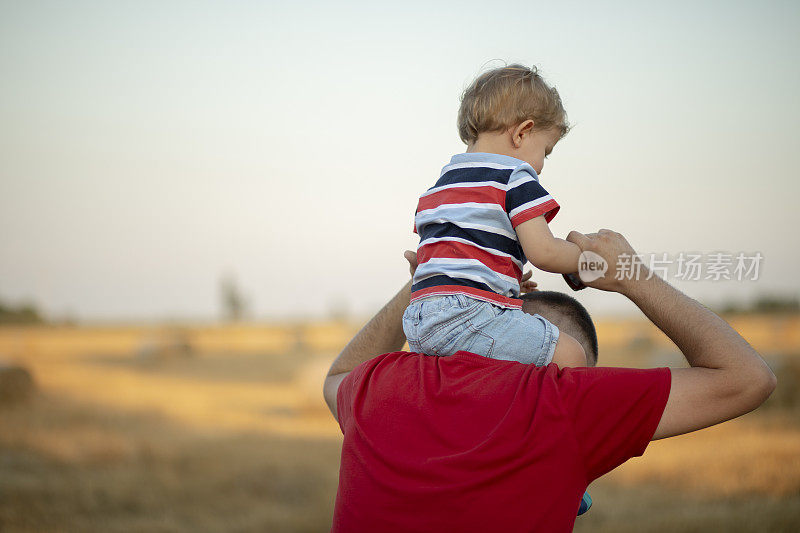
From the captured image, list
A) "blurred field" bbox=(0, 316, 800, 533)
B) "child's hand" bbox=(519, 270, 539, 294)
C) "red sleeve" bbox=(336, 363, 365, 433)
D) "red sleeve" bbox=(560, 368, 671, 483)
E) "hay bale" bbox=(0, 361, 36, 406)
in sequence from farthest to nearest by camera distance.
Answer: "hay bale" bbox=(0, 361, 36, 406)
"blurred field" bbox=(0, 316, 800, 533)
"child's hand" bbox=(519, 270, 539, 294)
"red sleeve" bbox=(336, 363, 365, 433)
"red sleeve" bbox=(560, 368, 671, 483)

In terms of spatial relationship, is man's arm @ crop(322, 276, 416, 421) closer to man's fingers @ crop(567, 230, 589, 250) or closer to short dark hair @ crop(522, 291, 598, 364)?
short dark hair @ crop(522, 291, 598, 364)

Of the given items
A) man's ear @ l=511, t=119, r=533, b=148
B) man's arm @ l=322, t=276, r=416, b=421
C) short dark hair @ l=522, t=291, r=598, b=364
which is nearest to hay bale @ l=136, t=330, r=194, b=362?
man's arm @ l=322, t=276, r=416, b=421

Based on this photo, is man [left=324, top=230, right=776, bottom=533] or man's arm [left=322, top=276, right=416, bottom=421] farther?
man's arm [left=322, top=276, right=416, bottom=421]

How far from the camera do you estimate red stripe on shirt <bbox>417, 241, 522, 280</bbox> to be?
1604mm

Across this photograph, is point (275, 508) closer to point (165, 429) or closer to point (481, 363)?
point (165, 429)

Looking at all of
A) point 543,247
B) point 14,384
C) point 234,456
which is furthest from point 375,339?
point 14,384

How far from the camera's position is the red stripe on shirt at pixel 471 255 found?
1.60m

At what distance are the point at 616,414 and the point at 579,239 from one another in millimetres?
416

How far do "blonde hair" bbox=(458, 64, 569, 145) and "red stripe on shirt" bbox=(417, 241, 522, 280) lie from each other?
0.32 meters

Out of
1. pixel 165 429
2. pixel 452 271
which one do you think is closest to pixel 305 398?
pixel 165 429

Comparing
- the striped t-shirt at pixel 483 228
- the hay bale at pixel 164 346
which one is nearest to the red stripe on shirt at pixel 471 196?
the striped t-shirt at pixel 483 228

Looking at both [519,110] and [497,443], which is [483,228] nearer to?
[519,110]

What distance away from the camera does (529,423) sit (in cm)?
143

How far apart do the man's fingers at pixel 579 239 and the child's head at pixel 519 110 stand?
210 mm
